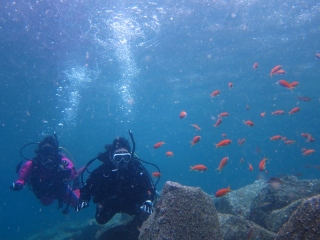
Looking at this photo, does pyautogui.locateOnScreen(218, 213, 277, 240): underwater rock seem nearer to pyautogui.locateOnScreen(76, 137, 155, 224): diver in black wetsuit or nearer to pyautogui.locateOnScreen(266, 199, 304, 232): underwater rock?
pyautogui.locateOnScreen(266, 199, 304, 232): underwater rock

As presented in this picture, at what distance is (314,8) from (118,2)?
13073mm

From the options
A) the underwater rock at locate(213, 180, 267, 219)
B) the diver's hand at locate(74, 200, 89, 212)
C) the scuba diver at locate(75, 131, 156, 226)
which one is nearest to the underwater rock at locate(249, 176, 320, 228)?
the underwater rock at locate(213, 180, 267, 219)

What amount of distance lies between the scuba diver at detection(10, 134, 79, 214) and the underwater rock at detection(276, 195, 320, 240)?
788cm

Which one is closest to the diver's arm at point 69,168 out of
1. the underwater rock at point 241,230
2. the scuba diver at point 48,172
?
the scuba diver at point 48,172

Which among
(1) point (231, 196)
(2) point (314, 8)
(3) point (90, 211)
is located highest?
(2) point (314, 8)

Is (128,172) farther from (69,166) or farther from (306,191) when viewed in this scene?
(306,191)

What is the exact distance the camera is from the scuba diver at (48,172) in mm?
8969

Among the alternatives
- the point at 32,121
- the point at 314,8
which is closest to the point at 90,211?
the point at 32,121

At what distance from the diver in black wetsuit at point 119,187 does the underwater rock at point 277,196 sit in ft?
10.9

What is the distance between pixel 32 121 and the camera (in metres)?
32.8

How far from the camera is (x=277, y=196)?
7.34 m

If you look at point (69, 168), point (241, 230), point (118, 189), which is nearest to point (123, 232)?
point (118, 189)

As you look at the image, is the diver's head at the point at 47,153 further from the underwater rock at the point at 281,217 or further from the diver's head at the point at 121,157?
the underwater rock at the point at 281,217

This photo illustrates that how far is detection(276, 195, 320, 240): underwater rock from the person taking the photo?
288 centimetres
